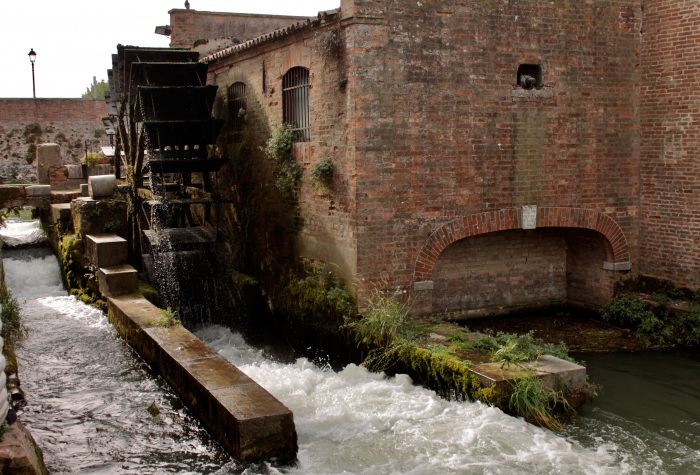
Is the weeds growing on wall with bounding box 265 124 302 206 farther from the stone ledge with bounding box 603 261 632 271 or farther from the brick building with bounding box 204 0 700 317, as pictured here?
the stone ledge with bounding box 603 261 632 271

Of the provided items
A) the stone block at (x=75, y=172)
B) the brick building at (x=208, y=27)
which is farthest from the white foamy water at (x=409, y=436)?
the stone block at (x=75, y=172)

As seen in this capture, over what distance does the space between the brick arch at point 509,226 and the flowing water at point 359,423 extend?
1.67 m

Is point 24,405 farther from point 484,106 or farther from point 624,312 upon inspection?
point 624,312

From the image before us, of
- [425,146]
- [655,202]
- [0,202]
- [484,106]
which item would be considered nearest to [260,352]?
[425,146]

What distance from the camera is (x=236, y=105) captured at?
1235 centimetres

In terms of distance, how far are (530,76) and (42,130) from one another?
78.1 ft

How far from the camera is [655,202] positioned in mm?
10094

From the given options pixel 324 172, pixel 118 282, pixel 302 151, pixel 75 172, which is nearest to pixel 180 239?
pixel 118 282

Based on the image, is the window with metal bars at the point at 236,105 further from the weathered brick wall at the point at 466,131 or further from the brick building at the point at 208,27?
the brick building at the point at 208,27

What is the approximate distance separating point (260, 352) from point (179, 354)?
3.02 meters

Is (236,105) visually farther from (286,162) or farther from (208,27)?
(208,27)

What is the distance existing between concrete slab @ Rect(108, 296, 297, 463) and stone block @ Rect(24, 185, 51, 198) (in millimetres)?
7180

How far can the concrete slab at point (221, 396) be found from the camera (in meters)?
5.81

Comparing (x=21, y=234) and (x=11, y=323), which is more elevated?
(x=21, y=234)
